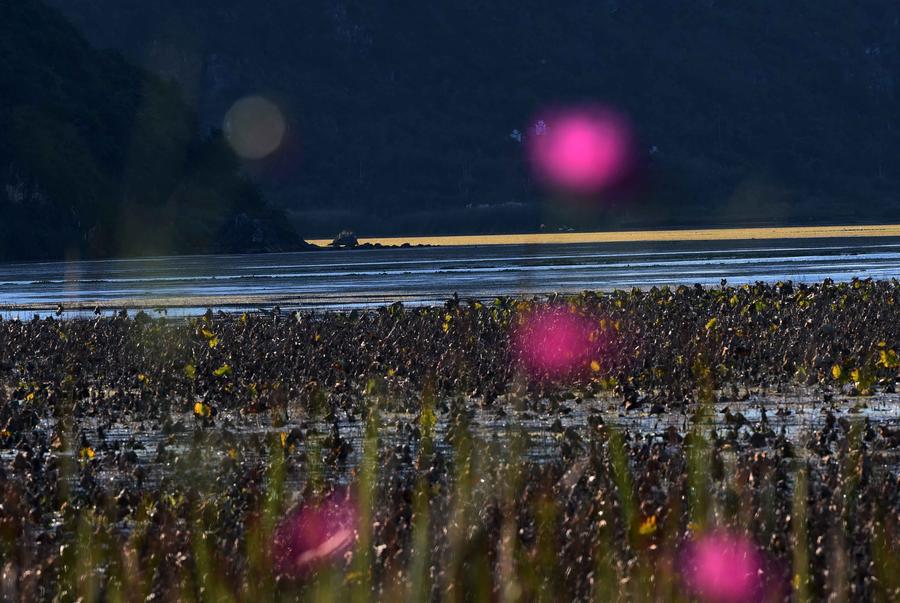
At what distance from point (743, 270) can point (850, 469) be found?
44165mm

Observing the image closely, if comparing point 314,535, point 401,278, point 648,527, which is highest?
point 401,278

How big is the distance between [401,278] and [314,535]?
4849 centimetres

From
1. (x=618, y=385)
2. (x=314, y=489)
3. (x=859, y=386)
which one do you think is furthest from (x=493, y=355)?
(x=314, y=489)

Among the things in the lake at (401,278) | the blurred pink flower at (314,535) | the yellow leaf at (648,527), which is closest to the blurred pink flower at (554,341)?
the blurred pink flower at (314,535)

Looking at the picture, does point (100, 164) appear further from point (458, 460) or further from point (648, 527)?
point (648, 527)

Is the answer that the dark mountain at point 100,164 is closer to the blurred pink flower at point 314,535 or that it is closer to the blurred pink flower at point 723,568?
the blurred pink flower at point 314,535

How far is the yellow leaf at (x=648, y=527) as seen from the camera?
34.7 feet

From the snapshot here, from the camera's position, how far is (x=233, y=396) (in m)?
19.4

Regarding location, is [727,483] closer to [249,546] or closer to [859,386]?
[249,546]

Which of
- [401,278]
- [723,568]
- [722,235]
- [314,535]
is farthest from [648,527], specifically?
[722,235]

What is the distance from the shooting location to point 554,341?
950 inches

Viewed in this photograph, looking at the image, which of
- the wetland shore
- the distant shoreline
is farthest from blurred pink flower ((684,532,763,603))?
the distant shoreline

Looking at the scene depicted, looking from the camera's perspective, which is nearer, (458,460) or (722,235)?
(458,460)

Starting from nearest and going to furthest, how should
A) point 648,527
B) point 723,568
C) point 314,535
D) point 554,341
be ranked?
point 723,568, point 648,527, point 314,535, point 554,341
